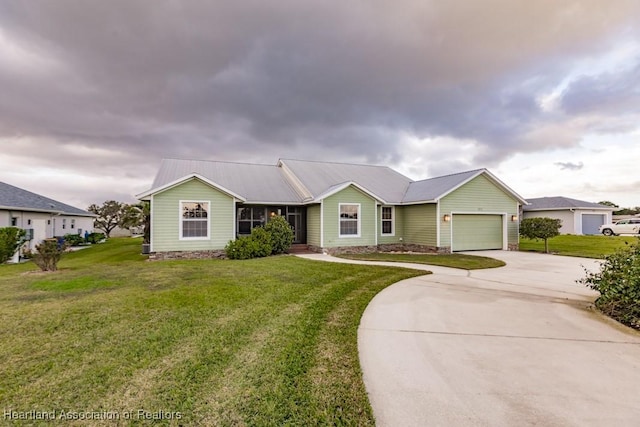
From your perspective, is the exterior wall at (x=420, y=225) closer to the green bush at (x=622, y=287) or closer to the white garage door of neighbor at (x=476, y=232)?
the white garage door of neighbor at (x=476, y=232)

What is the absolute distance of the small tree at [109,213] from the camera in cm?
3609

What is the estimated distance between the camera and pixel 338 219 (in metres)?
15.1

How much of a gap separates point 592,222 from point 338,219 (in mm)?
26743

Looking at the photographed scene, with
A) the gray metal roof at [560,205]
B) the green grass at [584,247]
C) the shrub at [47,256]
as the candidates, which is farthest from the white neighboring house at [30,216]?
the gray metal roof at [560,205]

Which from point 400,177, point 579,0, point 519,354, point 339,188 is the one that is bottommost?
point 519,354

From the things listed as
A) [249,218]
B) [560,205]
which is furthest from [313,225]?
[560,205]

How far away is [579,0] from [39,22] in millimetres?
16883

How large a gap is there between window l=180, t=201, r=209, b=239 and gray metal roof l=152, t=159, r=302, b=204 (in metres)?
2.48

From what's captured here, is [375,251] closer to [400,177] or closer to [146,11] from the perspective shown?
[400,177]

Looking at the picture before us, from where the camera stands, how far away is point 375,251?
15.9 metres

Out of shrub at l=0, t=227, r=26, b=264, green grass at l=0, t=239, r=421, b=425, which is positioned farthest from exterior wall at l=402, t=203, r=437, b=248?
shrub at l=0, t=227, r=26, b=264

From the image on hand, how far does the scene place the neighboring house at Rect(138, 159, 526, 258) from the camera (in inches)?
520

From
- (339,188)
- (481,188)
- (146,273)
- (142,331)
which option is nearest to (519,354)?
(142,331)

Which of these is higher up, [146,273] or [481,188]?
[481,188]
